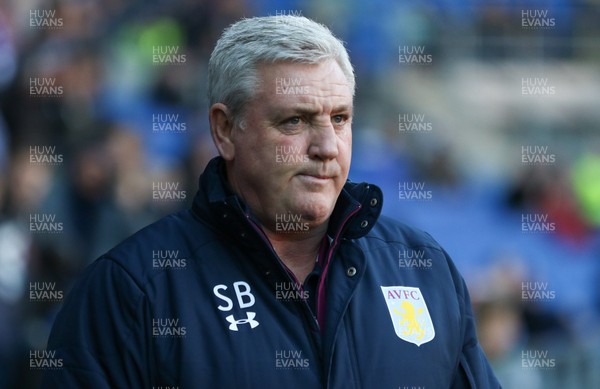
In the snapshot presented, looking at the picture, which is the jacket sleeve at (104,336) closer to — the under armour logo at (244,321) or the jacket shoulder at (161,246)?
the jacket shoulder at (161,246)

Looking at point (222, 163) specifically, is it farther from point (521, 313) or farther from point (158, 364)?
point (521, 313)

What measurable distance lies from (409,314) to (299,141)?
45 cm

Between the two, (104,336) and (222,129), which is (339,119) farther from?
(104,336)

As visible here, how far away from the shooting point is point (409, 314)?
8.04 ft

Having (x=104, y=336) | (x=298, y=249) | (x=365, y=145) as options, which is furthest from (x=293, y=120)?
→ (x=365, y=145)

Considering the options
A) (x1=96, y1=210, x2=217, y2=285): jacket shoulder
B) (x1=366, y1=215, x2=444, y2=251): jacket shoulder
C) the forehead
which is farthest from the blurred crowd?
the forehead

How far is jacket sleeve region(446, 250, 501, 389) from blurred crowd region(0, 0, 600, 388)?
2793 mm

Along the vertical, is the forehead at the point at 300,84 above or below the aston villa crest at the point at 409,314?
above

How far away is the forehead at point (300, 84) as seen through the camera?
2.42 m

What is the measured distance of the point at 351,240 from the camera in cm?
252

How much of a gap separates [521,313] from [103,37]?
10.1ft

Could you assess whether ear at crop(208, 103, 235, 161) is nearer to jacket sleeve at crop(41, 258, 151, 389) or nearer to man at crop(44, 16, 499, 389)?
man at crop(44, 16, 499, 389)

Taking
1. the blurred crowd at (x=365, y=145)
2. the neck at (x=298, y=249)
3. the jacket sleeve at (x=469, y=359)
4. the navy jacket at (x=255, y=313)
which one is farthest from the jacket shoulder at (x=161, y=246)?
the blurred crowd at (x=365, y=145)

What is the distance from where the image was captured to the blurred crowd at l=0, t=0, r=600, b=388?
18.2 feet
